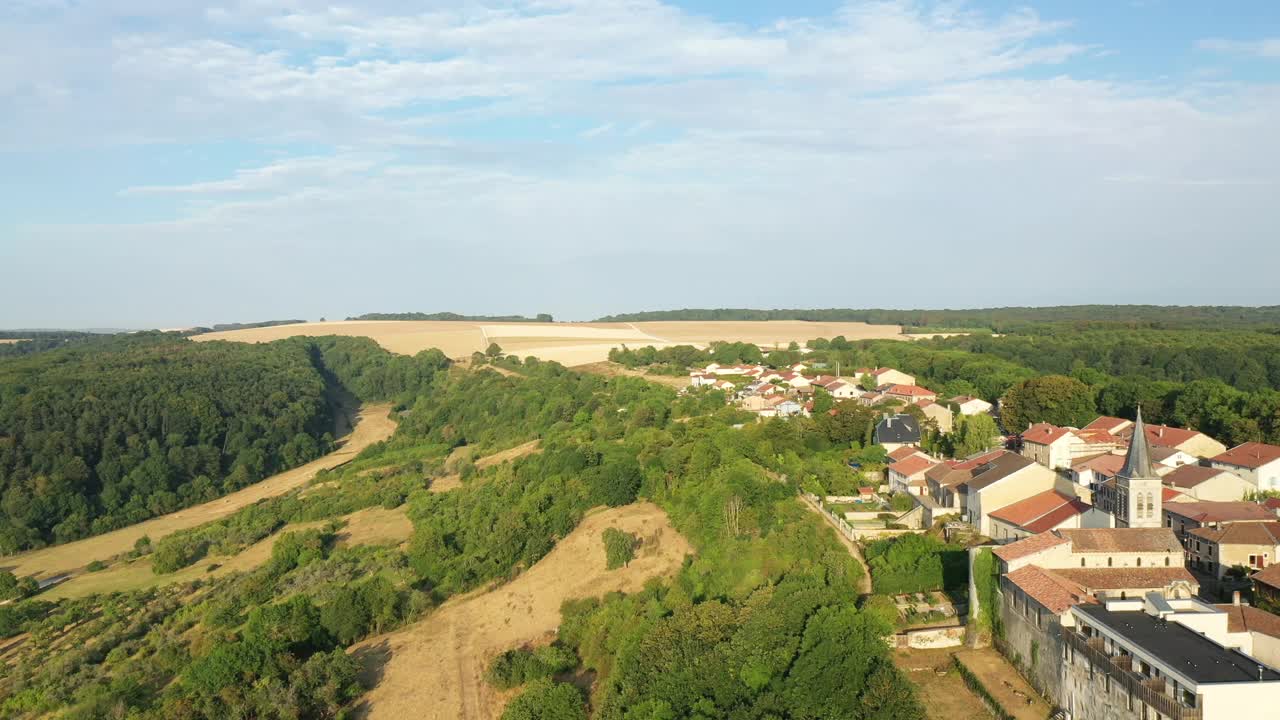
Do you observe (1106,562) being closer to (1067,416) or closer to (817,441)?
(817,441)

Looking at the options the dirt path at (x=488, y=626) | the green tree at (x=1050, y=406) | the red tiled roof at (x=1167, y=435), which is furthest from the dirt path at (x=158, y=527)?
the red tiled roof at (x=1167, y=435)

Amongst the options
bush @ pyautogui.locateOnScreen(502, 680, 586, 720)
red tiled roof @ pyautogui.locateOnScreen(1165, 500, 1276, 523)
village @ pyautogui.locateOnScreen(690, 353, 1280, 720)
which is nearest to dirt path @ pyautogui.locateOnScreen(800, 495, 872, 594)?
village @ pyautogui.locateOnScreen(690, 353, 1280, 720)

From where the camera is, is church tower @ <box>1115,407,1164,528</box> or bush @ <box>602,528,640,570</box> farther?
bush @ <box>602,528,640,570</box>

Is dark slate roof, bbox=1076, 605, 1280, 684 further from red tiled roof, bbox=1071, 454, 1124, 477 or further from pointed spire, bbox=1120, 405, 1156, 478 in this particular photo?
red tiled roof, bbox=1071, 454, 1124, 477

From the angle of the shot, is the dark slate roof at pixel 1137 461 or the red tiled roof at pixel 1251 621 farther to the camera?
the dark slate roof at pixel 1137 461

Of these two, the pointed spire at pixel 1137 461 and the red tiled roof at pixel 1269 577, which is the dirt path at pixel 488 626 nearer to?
the pointed spire at pixel 1137 461

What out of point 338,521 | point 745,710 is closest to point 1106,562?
point 745,710
